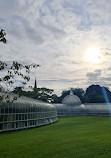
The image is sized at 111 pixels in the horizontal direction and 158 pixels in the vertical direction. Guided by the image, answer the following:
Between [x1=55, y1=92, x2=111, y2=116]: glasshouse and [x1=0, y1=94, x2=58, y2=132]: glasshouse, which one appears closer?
[x1=0, y1=94, x2=58, y2=132]: glasshouse

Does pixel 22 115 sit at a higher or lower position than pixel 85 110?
lower

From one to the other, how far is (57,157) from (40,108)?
32.2m

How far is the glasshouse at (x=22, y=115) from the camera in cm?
3503

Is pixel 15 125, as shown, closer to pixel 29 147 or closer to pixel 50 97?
pixel 29 147

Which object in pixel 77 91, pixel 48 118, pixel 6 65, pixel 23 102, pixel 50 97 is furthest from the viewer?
pixel 77 91

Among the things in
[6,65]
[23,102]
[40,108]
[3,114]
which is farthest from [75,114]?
[6,65]

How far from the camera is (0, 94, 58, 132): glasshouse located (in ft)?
115

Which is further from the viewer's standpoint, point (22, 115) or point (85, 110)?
point (85, 110)

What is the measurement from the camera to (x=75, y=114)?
95125 millimetres

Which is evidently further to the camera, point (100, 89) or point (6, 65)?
point (100, 89)

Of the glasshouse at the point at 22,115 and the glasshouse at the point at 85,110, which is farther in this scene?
the glasshouse at the point at 85,110

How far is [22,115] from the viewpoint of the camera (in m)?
40.1

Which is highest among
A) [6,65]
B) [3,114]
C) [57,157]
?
[6,65]

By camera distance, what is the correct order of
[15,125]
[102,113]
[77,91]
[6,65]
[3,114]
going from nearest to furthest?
[6,65] → [3,114] → [15,125] → [102,113] → [77,91]
